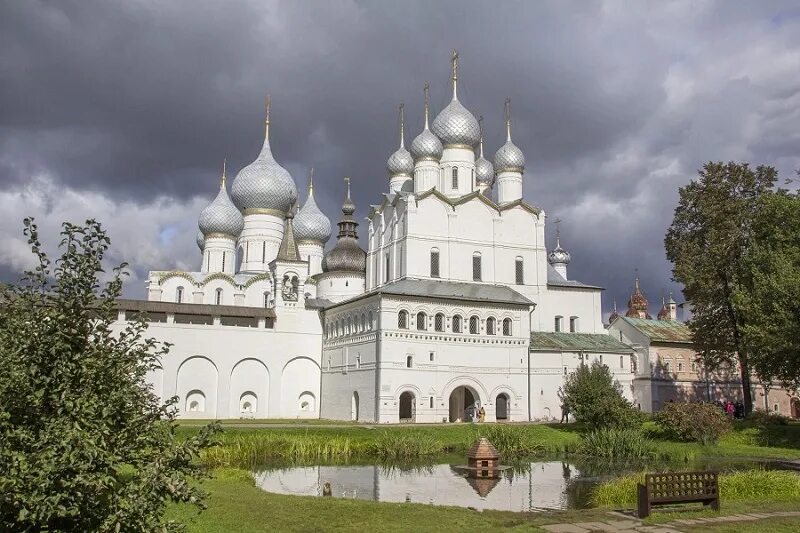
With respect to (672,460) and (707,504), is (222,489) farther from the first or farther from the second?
(672,460)

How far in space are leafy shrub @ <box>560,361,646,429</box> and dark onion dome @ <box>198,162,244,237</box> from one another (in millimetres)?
30864

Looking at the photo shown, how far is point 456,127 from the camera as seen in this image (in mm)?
43844

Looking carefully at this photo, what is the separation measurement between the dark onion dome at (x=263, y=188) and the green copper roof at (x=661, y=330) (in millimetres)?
25233

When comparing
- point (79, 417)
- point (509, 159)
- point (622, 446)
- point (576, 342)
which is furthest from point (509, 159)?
point (79, 417)

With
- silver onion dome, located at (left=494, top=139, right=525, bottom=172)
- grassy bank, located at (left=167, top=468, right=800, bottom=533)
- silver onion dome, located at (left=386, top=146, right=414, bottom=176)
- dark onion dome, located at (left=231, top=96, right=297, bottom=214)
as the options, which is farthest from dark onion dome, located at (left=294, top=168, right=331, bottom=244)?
grassy bank, located at (left=167, top=468, right=800, bottom=533)

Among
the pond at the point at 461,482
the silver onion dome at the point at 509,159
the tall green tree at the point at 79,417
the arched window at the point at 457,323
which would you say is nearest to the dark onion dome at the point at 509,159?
the silver onion dome at the point at 509,159

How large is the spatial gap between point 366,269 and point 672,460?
82.0 feet

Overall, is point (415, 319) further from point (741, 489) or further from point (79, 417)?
point (79, 417)

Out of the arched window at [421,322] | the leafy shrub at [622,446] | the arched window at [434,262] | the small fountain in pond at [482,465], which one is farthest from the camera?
the arched window at [434,262]

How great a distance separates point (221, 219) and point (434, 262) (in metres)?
20.0

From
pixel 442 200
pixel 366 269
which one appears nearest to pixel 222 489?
pixel 442 200

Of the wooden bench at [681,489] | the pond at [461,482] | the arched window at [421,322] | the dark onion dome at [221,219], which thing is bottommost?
the pond at [461,482]

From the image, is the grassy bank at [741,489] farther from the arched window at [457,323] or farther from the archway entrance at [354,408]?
the archway entrance at [354,408]

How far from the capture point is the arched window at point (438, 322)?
36.0 meters
